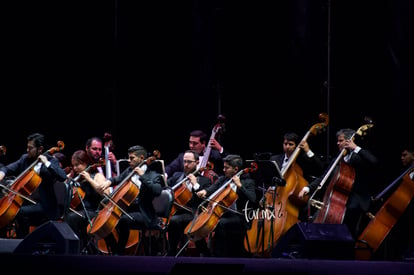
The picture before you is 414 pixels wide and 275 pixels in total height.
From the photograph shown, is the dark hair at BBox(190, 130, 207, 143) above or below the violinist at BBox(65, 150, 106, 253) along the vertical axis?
above

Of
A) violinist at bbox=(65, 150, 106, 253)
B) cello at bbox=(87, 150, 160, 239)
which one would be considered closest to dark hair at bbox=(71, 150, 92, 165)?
violinist at bbox=(65, 150, 106, 253)

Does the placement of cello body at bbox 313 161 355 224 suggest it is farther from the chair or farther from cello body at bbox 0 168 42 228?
cello body at bbox 0 168 42 228

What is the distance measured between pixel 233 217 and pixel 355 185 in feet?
3.75

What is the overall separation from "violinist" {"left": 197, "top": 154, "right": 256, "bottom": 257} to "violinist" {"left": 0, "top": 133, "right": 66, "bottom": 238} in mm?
1339

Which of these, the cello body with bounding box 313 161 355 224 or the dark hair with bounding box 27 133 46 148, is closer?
the cello body with bounding box 313 161 355 224

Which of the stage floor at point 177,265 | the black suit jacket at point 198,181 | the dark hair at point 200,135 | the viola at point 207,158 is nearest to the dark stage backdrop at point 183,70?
the dark hair at point 200,135

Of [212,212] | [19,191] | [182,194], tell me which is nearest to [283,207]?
[212,212]

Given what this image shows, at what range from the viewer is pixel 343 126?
7793mm

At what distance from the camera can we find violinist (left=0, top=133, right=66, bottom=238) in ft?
23.8

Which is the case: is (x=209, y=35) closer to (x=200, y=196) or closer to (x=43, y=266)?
(x=200, y=196)

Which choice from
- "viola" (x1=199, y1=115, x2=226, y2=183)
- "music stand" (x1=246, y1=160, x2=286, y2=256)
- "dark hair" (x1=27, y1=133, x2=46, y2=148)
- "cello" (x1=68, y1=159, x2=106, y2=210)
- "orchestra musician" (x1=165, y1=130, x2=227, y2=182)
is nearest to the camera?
"music stand" (x1=246, y1=160, x2=286, y2=256)

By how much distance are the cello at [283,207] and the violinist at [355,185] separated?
116mm

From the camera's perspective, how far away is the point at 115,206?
706 centimetres

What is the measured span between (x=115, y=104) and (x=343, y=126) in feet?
8.71
